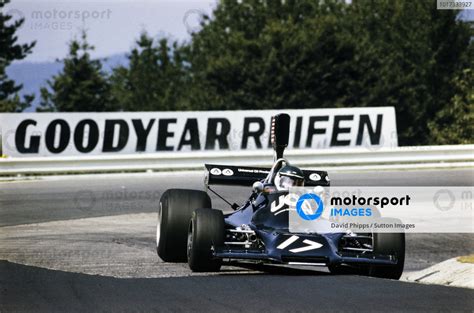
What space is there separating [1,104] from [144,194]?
3135 centimetres

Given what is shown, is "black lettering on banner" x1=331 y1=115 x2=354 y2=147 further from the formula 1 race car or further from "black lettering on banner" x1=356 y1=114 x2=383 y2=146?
the formula 1 race car

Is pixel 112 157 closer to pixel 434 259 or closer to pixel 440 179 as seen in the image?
pixel 440 179

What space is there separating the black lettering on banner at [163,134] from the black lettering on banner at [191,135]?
0.31 m

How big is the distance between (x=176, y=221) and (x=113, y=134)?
15167mm

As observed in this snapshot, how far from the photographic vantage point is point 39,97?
63719mm

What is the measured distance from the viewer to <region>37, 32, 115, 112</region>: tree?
54750 millimetres

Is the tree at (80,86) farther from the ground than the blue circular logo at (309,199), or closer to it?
farther from the ground

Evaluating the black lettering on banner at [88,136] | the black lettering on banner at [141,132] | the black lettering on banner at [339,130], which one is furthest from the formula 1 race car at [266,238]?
the black lettering on banner at [339,130]

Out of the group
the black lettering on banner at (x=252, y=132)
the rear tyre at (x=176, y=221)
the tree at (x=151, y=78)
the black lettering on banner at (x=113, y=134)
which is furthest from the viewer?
the tree at (x=151, y=78)

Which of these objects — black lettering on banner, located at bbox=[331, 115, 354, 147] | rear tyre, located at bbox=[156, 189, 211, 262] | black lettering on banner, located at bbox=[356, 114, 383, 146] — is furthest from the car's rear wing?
black lettering on banner, located at bbox=[356, 114, 383, 146]

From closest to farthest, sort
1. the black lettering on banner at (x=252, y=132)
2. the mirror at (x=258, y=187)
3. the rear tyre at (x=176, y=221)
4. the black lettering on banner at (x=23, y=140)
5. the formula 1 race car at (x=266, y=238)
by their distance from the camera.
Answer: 1. the formula 1 race car at (x=266, y=238)
2. the mirror at (x=258, y=187)
3. the rear tyre at (x=176, y=221)
4. the black lettering on banner at (x=23, y=140)
5. the black lettering on banner at (x=252, y=132)

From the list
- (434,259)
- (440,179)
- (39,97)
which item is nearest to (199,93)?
(39,97)

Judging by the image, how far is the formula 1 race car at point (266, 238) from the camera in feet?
34.4

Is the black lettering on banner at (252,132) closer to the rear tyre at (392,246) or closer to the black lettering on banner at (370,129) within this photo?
the black lettering on banner at (370,129)
